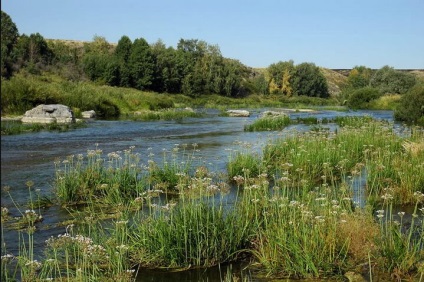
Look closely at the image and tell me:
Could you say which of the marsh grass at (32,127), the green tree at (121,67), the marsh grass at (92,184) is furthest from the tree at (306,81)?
the marsh grass at (92,184)

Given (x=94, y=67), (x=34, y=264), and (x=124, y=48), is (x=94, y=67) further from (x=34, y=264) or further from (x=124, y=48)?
(x=34, y=264)

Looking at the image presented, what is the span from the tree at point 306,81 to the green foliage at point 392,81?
105 feet

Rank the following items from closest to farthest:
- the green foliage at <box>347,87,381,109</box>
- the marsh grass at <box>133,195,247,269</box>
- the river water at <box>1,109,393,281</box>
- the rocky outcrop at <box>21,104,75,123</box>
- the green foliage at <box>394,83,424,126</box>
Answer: the marsh grass at <box>133,195,247,269</box> → the river water at <box>1,109,393,281</box> → the rocky outcrop at <box>21,104,75,123</box> → the green foliage at <box>394,83,424,126</box> → the green foliage at <box>347,87,381,109</box>

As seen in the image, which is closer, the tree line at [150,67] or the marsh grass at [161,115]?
the marsh grass at [161,115]

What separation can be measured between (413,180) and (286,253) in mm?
6077

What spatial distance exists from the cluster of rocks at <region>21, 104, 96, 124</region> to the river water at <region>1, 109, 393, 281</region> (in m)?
2.43

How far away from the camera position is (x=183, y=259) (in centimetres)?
727

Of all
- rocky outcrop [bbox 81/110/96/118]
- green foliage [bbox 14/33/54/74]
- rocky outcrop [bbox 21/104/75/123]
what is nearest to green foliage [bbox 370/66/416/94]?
green foliage [bbox 14/33/54/74]

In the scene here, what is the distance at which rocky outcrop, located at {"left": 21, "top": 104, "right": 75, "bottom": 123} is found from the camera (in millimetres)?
33656

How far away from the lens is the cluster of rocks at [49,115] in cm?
3366

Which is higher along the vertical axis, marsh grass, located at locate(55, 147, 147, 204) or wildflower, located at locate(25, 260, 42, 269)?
wildflower, located at locate(25, 260, 42, 269)

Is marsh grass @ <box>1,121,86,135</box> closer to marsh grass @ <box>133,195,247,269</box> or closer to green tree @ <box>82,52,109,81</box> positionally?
marsh grass @ <box>133,195,247,269</box>

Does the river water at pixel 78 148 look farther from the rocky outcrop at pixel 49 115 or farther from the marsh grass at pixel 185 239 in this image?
the rocky outcrop at pixel 49 115

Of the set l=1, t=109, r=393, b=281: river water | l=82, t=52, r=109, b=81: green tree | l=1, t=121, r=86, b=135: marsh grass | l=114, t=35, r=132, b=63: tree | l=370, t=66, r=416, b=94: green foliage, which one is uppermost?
l=114, t=35, r=132, b=63: tree
